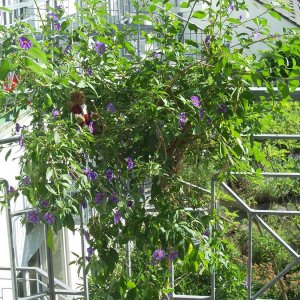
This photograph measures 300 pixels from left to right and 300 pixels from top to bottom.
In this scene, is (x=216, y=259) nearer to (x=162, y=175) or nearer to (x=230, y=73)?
(x=162, y=175)

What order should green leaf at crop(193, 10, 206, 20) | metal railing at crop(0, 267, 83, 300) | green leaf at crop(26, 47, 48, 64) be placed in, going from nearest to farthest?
green leaf at crop(26, 47, 48, 64), green leaf at crop(193, 10, 206, 20), metal railing at crop(0, 267, 83, 300)

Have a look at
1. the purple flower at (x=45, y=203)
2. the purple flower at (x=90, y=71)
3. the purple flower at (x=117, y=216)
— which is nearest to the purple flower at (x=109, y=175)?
the purple flower at (x=117, y=216)

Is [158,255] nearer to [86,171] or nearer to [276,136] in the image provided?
[86,171]

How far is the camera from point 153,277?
2.82m

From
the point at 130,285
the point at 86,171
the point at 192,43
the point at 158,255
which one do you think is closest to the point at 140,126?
the point at 86,171

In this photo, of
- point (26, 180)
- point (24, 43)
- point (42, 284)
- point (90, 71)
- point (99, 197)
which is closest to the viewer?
point (24, 43)

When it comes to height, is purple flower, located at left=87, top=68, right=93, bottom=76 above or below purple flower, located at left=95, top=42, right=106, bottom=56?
below

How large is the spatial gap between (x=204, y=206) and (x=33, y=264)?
353 centimetres

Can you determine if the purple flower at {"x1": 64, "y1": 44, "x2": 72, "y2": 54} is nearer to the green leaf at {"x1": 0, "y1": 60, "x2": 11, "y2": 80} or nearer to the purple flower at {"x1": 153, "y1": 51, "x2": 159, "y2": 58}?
the purple flower at {"x1": 153, "y1": 51, "x2": 159, "y2": 58}

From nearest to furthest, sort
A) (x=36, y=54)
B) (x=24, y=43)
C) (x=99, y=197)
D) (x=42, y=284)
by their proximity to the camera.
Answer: (x=36, y=54) → (x=24, y=43) → (x=99, y=197) → (x=42, y=284)

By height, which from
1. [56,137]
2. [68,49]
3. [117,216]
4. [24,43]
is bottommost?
[117,216]

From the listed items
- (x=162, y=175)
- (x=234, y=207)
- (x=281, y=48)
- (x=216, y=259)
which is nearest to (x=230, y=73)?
(x=281, y=48)

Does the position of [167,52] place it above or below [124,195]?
above

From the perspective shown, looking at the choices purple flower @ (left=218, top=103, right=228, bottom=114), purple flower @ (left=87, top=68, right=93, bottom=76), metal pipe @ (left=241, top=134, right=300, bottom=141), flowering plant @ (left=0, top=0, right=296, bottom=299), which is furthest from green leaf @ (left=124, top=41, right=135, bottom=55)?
metal pipe @ (left=241, top=134, right=300, bottom=141)
